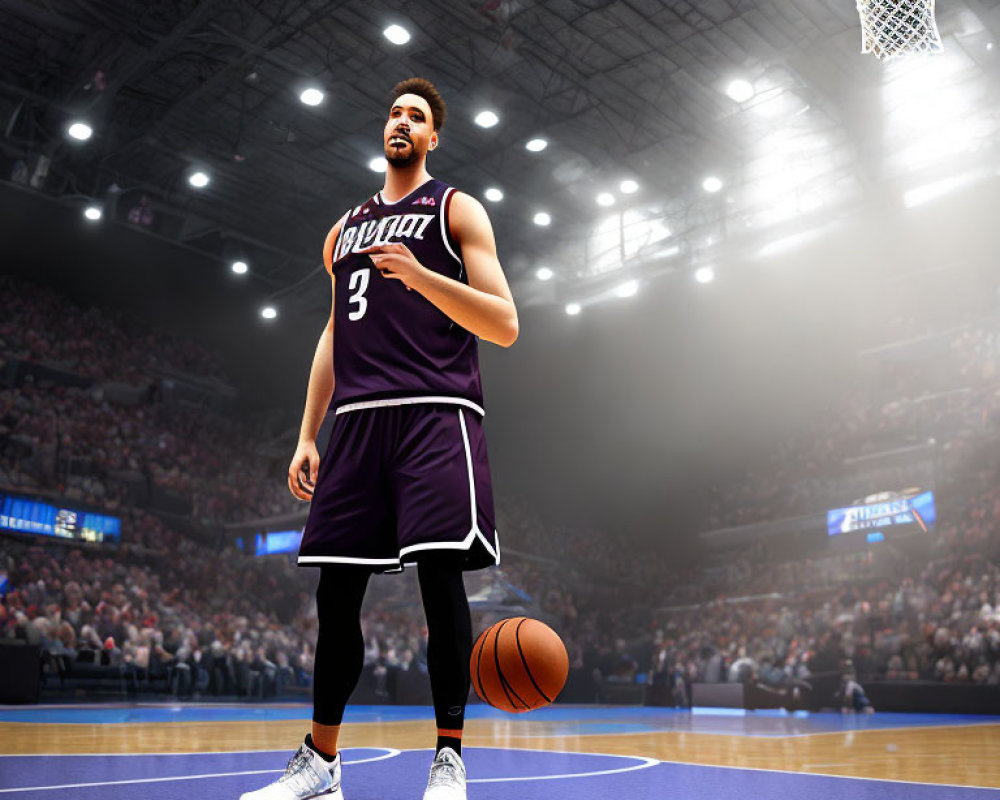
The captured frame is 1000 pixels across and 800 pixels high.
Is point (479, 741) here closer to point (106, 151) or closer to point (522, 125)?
point (522, 125)

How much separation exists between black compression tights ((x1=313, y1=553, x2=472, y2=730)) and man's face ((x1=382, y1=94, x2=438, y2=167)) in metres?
1.14

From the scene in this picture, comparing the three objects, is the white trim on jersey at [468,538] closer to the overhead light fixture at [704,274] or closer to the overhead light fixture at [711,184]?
the overhead light fixture at [711,184]

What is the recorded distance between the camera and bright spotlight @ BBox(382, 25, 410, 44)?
39.8 ft

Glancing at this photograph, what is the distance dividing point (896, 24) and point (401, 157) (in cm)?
798

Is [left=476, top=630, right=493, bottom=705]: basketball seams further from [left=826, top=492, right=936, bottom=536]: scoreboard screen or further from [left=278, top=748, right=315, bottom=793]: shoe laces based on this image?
[left=826, top=492, right=936, bottom=536]: scoreboard screen

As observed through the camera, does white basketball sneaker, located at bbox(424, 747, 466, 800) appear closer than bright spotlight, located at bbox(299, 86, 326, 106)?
Yes

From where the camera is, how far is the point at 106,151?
1459 cm

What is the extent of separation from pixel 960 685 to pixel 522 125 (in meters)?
10.5

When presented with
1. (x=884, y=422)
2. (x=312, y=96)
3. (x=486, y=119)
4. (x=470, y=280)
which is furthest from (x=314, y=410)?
(x=884, y=422)

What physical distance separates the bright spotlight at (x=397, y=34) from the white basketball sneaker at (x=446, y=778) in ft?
38.1

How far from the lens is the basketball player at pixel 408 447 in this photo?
217cm

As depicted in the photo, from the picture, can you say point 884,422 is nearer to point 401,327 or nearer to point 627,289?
point 627,289

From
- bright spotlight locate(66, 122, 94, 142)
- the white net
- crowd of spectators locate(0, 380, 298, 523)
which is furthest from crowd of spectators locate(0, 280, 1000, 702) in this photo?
the white net

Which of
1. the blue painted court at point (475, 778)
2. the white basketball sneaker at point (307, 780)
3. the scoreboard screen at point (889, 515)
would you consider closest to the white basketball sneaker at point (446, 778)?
the white basketball sneaker at point (307, 780)
